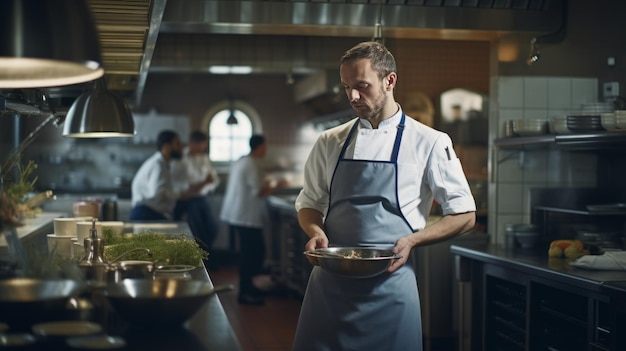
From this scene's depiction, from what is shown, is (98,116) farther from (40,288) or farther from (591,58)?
(591,58)

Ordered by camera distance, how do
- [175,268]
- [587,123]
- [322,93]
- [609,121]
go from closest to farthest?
[175,268] < [609,121] < [587,123] < [322,93]

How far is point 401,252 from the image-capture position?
131 inches

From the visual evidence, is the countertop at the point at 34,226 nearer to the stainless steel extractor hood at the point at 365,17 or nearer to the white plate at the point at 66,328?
the stainless steel extractor hood at the point at 365,17

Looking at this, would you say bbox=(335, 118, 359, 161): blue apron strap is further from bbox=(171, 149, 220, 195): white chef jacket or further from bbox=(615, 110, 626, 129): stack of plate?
bbox=(171, 149, 220, 195): white chef jacket

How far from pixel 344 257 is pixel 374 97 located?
0.65 metres

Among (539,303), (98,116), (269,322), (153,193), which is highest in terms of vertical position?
(98,116)

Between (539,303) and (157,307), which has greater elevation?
(157,307)

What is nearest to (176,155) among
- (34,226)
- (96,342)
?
(34,226)

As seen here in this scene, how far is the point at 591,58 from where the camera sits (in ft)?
19.2

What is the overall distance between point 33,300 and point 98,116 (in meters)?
2.27

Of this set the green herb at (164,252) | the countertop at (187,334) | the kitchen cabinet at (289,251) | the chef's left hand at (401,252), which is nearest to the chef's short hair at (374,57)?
the chef's left hand at (401,252)

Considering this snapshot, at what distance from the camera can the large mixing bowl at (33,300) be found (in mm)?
2105

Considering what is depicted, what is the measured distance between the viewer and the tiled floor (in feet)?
22.3

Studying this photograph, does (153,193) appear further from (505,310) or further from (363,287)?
(363,287)
